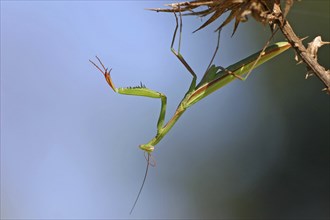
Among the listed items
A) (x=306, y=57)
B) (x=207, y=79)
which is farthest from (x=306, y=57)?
(x=207, y=79)

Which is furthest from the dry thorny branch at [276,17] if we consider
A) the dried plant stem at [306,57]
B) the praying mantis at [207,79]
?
the praying mantis at [207,79]

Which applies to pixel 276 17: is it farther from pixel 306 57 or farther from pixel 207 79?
pixel 207 79

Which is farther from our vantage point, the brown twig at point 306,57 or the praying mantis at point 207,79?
the praying mantis at point 207,79

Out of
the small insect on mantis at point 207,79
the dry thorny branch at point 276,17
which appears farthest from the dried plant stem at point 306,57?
the small insect on mantis at point 207,79

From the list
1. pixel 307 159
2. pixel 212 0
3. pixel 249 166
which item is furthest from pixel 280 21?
pixel 249 166

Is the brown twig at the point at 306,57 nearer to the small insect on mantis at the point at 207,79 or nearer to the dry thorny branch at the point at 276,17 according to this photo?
the dry thorny branch at the point at 276,17

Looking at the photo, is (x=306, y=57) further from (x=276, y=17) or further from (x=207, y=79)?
(x=207, y=79)

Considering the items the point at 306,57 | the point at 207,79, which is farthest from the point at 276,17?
the point at 207,79

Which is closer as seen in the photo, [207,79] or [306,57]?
[306,57]
